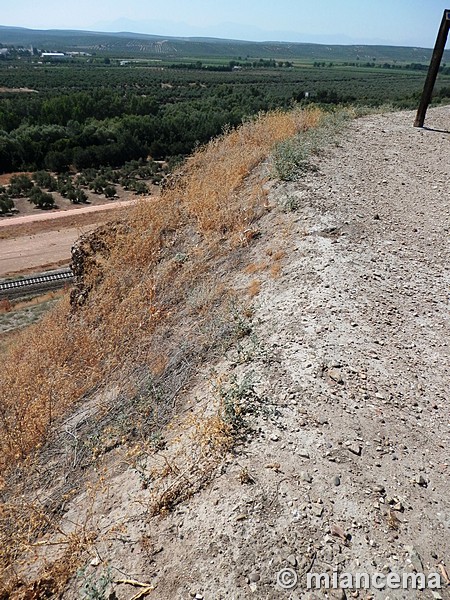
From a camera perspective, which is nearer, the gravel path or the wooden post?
the gravel path

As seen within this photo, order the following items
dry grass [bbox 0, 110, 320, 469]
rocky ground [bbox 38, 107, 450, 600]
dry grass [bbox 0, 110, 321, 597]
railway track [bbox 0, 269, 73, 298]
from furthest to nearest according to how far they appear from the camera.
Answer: railway track [bbox 0, 269, 73, 298] → dry grass [bbox 0, 110, 320, 469] → dry grass [bbox 0, 110, 321, 597] → rocky ground [bbox 38, 107, 450, 600]

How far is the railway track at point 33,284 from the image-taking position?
1580 centimetres

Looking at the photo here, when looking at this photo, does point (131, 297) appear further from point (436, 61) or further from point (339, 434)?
point (436, 61)

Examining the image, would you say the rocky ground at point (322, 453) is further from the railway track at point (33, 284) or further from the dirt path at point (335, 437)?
the railway track at point (33, 284)

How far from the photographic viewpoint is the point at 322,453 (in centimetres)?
302

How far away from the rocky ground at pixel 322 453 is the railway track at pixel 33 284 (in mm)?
12467

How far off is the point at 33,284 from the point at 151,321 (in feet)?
41.2

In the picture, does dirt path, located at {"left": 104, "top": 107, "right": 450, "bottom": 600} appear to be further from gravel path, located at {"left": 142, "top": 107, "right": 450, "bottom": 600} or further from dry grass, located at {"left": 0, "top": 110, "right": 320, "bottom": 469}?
dry grass, located at {"left": 0, "top": 110, "right": 320, "bottom": 469}

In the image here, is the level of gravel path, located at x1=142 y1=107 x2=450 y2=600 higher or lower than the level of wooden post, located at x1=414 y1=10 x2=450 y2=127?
lower

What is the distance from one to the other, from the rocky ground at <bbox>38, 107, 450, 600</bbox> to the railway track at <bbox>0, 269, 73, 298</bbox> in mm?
12467

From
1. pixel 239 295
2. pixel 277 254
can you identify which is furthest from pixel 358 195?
pixel 239 295

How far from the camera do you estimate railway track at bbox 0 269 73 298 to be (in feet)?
51.8

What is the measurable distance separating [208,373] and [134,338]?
157 centimetres

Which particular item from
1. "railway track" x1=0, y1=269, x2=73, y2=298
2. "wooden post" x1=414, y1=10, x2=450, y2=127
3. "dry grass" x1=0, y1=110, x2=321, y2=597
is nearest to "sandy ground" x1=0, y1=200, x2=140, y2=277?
"railway track" x1=0, y1=269, x2=73, y2=298
